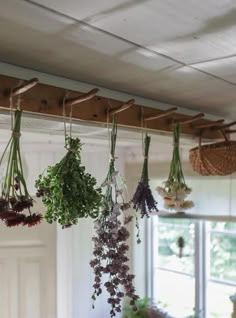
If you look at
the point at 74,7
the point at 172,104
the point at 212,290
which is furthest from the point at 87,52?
the point at 212,290

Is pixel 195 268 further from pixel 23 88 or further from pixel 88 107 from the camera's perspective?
pixel 23 88

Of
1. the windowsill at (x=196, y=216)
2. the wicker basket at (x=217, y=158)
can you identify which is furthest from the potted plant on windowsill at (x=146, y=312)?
the wicker basket at (x=217, y=158)

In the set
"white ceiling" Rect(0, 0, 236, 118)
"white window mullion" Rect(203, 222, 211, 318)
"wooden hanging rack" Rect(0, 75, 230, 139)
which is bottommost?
"white window mullion" Rect(203, 222, 211, 318)

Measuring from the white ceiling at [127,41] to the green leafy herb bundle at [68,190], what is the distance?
0.29 meters

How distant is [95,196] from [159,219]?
11.0 feet

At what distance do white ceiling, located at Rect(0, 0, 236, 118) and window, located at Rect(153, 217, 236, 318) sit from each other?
262 centimetres

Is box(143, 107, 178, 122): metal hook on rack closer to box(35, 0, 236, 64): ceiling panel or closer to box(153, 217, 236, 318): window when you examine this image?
box(35, 0, 236, 64): ceiling panel

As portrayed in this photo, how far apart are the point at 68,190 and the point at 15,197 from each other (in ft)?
0.58

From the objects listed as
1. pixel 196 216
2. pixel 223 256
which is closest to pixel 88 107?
pixel 196 216

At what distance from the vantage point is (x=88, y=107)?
156 centimetres

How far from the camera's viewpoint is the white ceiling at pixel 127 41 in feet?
3.20

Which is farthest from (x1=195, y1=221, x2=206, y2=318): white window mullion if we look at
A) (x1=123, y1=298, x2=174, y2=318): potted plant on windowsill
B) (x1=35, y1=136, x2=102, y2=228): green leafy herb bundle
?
(x1=35, y1=136, x2=102, y2=228): green leafy herb bundle

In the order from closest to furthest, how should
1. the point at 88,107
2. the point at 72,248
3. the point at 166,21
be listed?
1. the point at 166,21
2. the point at 88,107
3. the point at 72,248

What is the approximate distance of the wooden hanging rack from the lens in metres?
1.29
